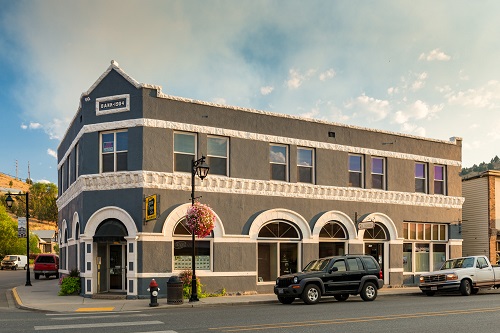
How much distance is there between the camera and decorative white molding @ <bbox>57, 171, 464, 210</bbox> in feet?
72.6

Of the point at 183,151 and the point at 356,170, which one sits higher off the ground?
the point at 183,151

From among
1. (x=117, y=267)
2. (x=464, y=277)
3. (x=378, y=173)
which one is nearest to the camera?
(x=117, y=267)

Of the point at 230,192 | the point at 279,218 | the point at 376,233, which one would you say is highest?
the point at 230,192

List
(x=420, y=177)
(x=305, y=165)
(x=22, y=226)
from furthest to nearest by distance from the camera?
(x=22, y=226), (x=420, y=177), (x=305, y=165)

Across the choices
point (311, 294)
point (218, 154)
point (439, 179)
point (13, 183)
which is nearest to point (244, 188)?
point (218, 154)

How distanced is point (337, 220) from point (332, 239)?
37.6 inches

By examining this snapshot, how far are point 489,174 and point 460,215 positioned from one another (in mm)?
3211

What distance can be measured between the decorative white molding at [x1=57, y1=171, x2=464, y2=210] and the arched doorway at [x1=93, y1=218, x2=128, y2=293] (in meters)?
1.75

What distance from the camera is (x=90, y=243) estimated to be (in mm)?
22422

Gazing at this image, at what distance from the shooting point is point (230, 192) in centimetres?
2392

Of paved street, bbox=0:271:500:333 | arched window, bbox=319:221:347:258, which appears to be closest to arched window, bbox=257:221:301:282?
arched window, bbox=319:221:347:258

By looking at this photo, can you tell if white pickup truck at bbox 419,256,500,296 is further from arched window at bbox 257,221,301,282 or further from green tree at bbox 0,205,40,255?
green tree at bbox 0,205,40,255

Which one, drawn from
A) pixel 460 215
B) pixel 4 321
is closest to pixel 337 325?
pixel 4 321

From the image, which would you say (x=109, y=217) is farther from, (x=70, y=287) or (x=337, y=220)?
(x=337, y=220)
